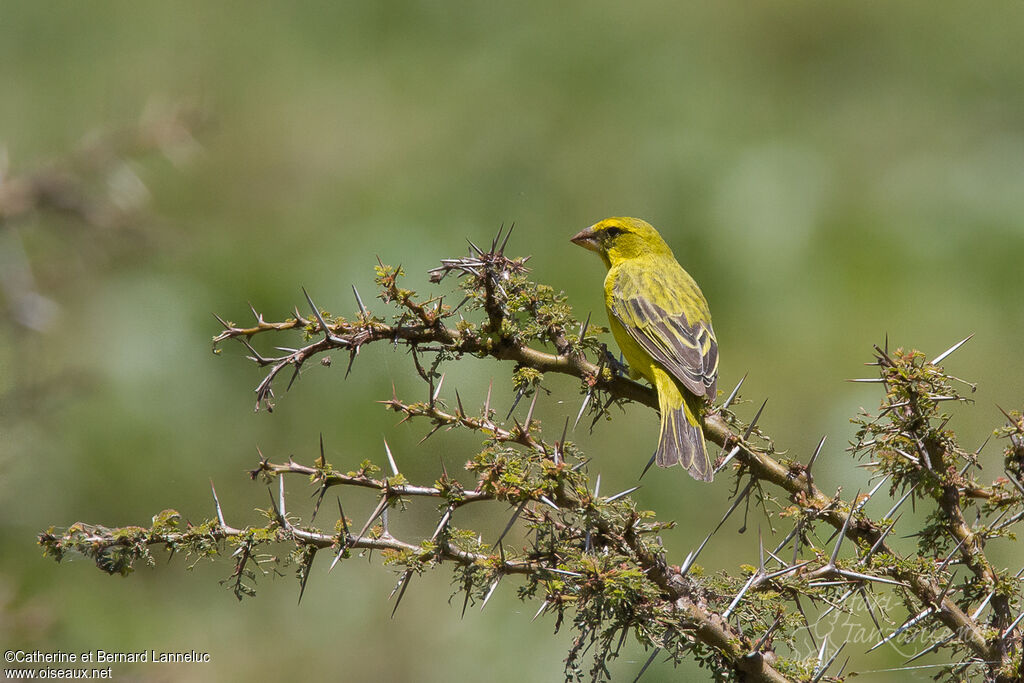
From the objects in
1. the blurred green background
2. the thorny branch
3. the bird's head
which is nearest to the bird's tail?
the blurred green background

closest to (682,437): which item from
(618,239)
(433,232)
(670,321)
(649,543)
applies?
(670,321)

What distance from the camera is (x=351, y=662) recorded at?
19.9ft

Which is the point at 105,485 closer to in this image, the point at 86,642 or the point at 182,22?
the point at 86,642

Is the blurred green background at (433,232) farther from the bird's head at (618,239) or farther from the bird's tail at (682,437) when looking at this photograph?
the bird's head at (618,239)

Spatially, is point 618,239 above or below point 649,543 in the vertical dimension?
above

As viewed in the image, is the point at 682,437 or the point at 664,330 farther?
the point at 664,330

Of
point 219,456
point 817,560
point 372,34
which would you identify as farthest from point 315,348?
point 372,34

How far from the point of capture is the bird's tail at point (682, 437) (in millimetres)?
3961

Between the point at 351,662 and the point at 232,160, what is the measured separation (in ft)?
18.7

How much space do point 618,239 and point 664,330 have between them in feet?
3.80

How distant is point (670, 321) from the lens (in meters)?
4.90

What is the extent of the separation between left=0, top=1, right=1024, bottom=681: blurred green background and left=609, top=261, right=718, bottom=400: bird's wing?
0.55 m

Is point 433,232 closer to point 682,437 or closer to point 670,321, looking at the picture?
point 670,321

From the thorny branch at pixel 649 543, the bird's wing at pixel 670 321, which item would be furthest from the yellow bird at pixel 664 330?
the thorny branch at pixel 649 543
